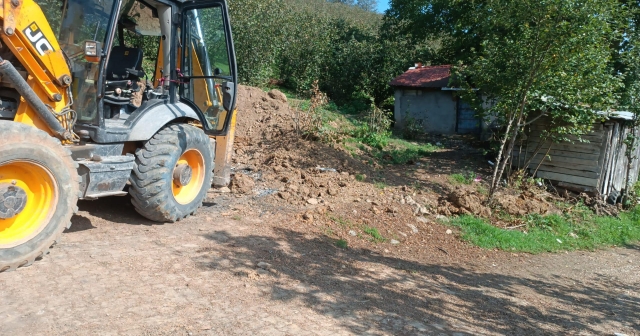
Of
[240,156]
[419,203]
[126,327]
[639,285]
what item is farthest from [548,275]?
[240,156]

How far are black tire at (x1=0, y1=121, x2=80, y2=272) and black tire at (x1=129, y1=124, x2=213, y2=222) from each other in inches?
39.2

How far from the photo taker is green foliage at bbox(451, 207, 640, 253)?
8.14 meters

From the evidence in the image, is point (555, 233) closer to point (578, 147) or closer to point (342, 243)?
point (578, 147)

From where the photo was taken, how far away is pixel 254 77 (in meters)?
20.3

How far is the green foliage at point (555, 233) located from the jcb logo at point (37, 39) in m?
5.93

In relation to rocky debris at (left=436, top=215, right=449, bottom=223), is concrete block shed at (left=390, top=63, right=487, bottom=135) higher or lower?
higher

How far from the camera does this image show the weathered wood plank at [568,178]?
425 inches

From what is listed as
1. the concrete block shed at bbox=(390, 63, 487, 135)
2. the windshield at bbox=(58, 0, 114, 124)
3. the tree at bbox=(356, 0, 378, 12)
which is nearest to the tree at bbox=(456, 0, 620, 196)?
the windshield at bbox=(58, 0, 114, 124)

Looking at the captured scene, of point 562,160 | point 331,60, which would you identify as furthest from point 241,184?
point 331,60

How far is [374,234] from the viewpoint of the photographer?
296 inches

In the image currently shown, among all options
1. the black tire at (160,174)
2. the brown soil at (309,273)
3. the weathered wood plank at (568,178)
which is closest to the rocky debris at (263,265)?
the brown soil at (309,273)

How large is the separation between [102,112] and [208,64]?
193cm

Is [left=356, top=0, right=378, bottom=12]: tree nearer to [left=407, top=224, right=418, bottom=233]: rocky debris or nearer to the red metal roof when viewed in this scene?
the red metal roof

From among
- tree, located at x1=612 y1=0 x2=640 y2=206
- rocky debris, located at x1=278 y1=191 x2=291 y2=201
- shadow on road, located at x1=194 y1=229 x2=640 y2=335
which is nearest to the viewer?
shadow on road, located at x1=194 y1=229 x2=640 y2=335
